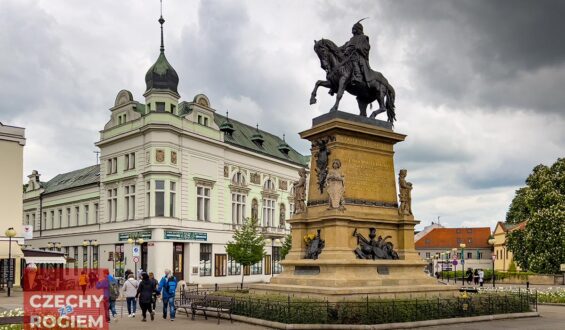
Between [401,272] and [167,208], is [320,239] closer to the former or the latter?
[401,272]

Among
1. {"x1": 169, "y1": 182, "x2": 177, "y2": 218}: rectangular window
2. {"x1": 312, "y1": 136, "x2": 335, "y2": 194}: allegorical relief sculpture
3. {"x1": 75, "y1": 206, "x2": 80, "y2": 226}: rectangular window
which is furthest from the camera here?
{"x1": 75, "y1": 206, "x2": 80, "y2": 226}: rectangular window

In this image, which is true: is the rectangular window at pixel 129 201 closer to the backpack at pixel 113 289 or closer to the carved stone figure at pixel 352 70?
the backpack at pixel 113 289

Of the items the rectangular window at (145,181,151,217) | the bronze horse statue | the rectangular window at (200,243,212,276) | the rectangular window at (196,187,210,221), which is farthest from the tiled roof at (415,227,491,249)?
the bronze horse statue

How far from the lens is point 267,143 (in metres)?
75.5

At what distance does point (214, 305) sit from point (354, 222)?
19.1ft

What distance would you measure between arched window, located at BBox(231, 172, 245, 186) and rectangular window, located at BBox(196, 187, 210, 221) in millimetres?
4430

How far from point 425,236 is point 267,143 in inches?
2291

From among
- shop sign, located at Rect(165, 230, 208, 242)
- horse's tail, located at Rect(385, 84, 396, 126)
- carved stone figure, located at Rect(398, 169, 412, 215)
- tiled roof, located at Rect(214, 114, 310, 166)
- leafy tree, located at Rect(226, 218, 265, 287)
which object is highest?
tiled roof, located at Rect(214, 114, 310, 166)

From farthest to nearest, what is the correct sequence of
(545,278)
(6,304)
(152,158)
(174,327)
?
(545,278), (152,158), (6,304), (174,327)

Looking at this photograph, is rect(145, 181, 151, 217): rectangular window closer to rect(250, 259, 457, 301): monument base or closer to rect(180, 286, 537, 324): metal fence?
rect(250, 259, 457, 301): monument base

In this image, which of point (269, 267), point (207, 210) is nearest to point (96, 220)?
point (207, 210)

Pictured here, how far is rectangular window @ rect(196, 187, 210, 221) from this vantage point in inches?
2314

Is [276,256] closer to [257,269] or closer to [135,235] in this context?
[257,269]

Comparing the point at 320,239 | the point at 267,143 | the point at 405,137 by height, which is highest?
the point at 267,143
